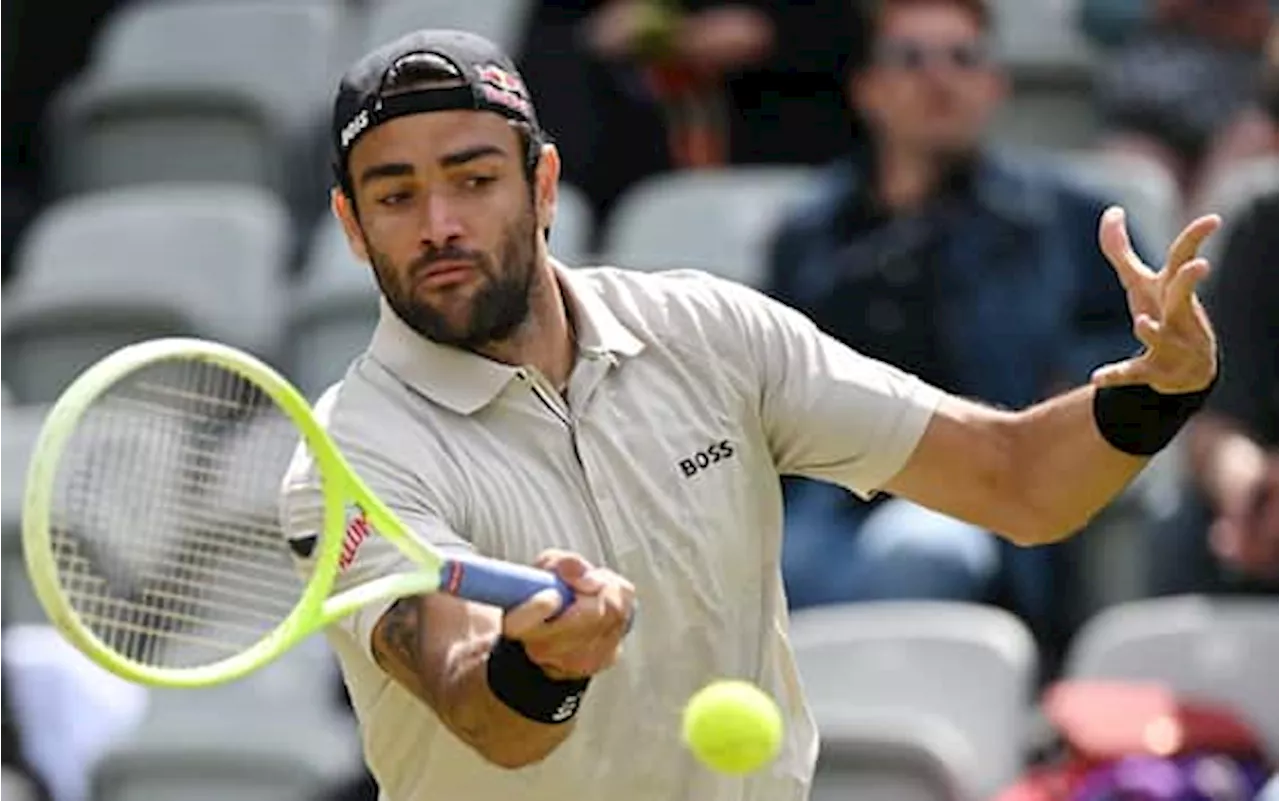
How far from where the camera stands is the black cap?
4.09 meters

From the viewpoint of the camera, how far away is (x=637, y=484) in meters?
4.20

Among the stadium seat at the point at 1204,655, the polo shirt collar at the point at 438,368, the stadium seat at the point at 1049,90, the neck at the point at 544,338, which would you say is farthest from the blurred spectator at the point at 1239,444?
the polo shirt collar at the point at 438,368

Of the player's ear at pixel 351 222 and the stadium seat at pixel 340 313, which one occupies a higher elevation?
the player's ear at pixel 351 222

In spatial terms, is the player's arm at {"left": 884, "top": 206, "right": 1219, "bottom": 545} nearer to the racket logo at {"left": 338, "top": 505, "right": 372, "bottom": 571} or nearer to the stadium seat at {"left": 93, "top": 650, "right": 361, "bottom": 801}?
the racket logo at {"left": 338, "top": 505, "right": 372, "bottom": 571}

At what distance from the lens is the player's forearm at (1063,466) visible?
4359 mm

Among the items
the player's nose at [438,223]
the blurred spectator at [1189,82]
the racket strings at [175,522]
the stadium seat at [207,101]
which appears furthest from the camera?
the stadium seat at [207,101]

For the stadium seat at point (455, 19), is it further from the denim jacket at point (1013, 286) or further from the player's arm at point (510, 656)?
the player's arm at point (510, 656)

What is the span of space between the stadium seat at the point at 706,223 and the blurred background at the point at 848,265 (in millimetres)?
12

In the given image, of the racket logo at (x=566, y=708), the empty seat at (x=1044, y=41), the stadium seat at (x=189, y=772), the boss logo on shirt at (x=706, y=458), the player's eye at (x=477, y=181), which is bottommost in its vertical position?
the stadium seat at (x=189, y=772)

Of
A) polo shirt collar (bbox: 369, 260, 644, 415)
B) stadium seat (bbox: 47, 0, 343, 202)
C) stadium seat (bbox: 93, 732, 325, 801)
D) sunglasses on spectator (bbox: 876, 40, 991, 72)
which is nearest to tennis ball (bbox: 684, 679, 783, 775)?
polo shirt collar (bbox: 369, 260, 644, 415)

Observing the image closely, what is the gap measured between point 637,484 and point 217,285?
4.36 metres

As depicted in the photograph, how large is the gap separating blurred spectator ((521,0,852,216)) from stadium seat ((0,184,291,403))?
0.78 m

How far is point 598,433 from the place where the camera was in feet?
13.9

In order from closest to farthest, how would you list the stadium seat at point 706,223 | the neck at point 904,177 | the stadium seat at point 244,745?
1. the stadium seat at point 244,745
2. the neck at point 904,177
3. the stadium seat at point 706,223
